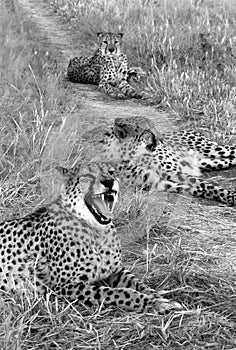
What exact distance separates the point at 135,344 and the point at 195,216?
1.79 metres

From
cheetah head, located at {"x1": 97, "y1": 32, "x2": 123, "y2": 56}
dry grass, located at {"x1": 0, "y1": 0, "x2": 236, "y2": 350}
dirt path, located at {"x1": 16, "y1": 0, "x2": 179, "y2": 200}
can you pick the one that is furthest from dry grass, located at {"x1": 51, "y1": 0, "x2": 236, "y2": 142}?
cheetah head, located at {"x1": 97, "y1": 32, "x2": 123, "y2": 56}

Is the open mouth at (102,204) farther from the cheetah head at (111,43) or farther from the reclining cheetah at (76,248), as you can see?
the cheetah head at (111,43)

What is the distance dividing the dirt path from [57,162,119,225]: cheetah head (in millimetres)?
940

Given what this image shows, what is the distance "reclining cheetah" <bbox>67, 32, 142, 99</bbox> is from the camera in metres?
9.22

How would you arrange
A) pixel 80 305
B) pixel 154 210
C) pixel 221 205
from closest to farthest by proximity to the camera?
pixel 80 305
pixel 154 210
pixel 221 205

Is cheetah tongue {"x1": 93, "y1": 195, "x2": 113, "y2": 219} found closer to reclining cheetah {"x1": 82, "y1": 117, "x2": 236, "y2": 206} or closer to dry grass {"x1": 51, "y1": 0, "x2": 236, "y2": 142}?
reclining cheetah {"x1": 82, "y1": 117, "x2": 236, "y2": 206}

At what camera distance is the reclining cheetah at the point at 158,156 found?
5.68 meters

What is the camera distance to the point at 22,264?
384 cm

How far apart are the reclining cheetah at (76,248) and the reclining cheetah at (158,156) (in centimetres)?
166

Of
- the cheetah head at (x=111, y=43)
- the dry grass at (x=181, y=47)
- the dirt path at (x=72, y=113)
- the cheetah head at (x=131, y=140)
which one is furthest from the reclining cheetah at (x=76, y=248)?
the cheetah head at (x=111, y=43)

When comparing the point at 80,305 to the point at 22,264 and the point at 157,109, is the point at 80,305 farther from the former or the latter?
the point at 157,109

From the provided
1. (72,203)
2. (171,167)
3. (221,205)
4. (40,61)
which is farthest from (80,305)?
(40,61)

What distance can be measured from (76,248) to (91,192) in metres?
0.31

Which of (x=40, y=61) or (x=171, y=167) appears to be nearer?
(x=171, y=167)
